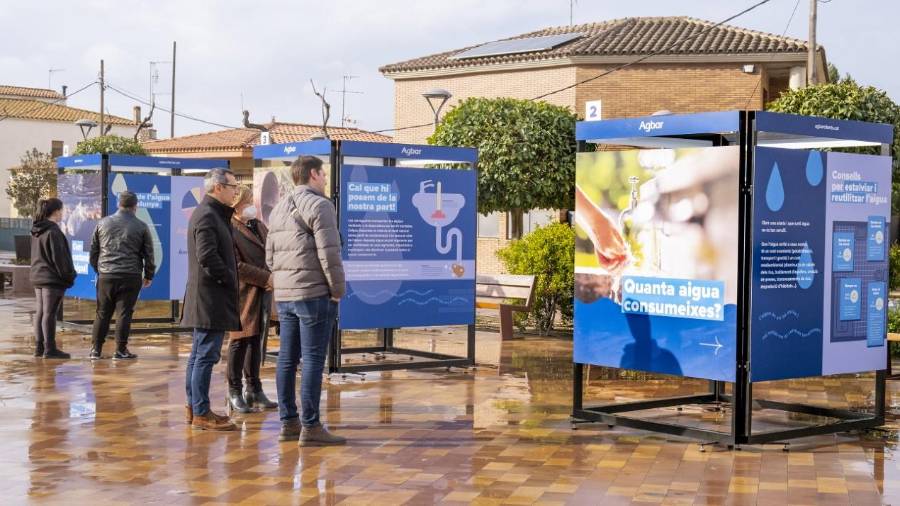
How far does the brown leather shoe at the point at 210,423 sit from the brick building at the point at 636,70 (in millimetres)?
21927

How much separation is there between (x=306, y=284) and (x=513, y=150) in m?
17.3

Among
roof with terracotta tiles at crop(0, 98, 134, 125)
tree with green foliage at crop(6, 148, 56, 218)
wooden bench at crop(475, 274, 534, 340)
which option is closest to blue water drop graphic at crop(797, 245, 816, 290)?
wooden bench at crop(475, 274, 534, 340)

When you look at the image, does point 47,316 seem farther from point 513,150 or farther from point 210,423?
point 513,150

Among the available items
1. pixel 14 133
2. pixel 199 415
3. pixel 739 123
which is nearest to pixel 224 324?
pixel 199 415

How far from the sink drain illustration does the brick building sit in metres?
18.0

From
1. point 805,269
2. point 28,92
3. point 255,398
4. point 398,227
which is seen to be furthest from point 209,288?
point 28,92

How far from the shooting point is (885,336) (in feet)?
30.2

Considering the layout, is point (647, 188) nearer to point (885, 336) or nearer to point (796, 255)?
point (796, 255)

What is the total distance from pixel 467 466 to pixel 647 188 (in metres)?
2.41

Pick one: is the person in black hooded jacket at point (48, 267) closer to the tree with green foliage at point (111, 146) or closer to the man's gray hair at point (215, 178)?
the man's gray hair at point (215, 178)

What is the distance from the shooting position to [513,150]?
2516cm

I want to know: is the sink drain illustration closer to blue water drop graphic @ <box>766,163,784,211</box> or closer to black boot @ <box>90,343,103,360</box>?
black boot @ <box>90,343,103,360</box>

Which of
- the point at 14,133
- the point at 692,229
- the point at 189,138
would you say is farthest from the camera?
the point at 14,133

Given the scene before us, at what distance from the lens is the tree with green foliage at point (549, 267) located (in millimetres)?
16859
